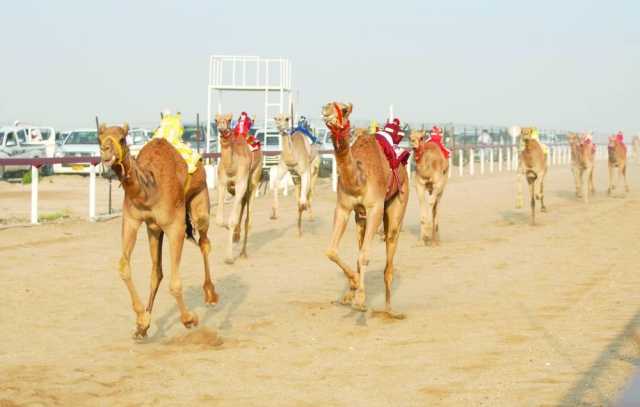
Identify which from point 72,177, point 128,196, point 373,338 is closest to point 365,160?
point 373,338

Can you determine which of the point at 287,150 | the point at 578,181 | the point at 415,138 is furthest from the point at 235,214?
the point at 578,181

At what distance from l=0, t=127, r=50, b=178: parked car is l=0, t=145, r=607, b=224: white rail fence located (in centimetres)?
1035

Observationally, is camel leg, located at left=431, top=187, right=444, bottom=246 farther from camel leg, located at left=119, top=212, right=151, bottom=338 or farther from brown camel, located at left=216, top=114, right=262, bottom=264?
camel leg, located at left=119, top=212, right=151, bottom=338

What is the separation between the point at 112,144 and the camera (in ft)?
29.1

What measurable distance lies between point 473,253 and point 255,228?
5334mm

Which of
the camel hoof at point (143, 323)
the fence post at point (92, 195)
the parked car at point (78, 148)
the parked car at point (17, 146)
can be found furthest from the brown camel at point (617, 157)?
the camel hoof at point (143, 323)

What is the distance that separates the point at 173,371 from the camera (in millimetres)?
8414

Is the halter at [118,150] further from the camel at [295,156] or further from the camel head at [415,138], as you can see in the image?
the camel at [295,156]

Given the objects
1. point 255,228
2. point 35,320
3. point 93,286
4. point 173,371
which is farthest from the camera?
point 255,228

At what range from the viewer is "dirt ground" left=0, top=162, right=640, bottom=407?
7.75 m

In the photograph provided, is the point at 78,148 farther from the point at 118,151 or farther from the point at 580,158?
the point at 118,151

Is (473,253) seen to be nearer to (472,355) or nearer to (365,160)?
(365,160)

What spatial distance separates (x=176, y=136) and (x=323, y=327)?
101 inches

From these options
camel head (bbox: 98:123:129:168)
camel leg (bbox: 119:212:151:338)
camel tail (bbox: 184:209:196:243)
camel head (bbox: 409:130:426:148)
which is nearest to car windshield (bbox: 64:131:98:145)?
camel head (bbox: 409:130:426:148)
